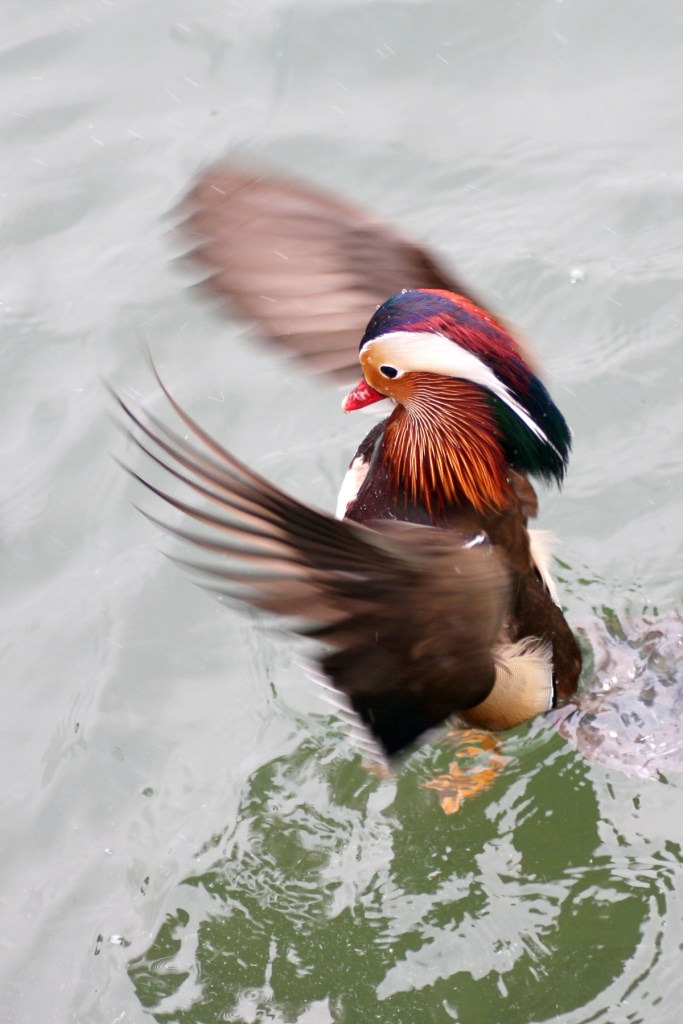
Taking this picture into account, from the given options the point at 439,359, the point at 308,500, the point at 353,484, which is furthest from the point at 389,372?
the point at 308,500

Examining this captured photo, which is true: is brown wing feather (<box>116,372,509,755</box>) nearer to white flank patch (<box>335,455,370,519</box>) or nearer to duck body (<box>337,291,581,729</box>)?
duck body (<box>337,291,581,729</box>)

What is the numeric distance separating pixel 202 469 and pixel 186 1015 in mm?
1749

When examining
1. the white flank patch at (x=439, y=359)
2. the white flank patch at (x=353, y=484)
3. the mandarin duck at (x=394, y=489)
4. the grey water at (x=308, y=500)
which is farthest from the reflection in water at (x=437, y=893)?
the white flank patch at (x=439, y=359)

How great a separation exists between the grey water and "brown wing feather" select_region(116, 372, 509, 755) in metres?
0.91

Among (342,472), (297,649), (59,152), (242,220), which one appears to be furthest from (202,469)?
(59,152)

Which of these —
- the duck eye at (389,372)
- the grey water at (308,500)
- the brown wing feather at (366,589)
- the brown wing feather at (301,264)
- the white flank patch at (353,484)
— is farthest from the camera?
the brown wing feather at (301,264)

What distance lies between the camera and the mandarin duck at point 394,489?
9.34ft

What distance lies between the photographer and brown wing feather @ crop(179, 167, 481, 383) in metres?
4.10

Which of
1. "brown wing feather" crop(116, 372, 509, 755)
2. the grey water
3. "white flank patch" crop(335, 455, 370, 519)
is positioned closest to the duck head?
"white flank patch" crop(335, 455, 370, 519)

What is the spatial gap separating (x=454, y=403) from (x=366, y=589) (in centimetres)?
98

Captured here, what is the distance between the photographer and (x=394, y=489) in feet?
12.6

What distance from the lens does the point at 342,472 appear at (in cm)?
495

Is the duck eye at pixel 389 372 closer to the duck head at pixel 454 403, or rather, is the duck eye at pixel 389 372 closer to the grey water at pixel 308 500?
the duck head at pixel 454 403

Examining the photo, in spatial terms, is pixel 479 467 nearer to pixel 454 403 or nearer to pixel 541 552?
pixel 454 403
